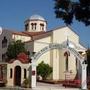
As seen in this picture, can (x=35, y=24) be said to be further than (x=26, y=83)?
Yes

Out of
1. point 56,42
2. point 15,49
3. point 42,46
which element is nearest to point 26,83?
point 15,49

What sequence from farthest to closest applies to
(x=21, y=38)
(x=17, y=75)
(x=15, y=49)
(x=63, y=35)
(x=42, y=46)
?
(x=21, y=38), (x=63, y=35), (x=42, y=46), (x=15, y=49), (x=17, y=75)

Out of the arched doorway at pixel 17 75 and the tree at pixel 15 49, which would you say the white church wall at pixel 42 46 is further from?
the arched doorway at pixel 17 75

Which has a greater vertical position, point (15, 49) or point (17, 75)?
point (15, 49)

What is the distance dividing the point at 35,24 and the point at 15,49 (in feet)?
38.1

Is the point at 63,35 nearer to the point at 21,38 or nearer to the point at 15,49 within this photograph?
the point at 21,38

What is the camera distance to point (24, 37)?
→ 58.1 metres

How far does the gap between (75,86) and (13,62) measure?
6.83m

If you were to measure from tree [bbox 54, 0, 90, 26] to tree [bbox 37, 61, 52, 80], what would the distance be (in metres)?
34.4

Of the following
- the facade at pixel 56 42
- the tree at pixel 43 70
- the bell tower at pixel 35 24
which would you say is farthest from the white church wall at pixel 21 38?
the tree at pixel 43 70

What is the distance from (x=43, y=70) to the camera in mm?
50094

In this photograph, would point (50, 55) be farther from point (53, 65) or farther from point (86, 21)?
point (86, 21)

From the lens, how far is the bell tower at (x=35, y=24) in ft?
208

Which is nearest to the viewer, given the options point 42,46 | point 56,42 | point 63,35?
point 42,46
